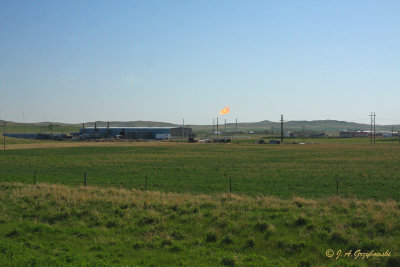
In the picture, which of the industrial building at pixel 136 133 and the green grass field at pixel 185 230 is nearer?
the green grass field at pixel 185 230

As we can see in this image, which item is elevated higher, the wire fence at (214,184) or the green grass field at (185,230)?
the green grass field at (185,230)

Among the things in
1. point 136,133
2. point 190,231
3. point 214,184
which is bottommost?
point 214,184

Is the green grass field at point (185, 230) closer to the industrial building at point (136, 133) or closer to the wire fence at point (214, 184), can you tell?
the wire fence at point (214, 184)

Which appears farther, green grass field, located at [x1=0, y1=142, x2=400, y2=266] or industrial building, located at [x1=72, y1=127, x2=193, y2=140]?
industrial building, located at [x1=72, y1=127, x2=193, y2=140]

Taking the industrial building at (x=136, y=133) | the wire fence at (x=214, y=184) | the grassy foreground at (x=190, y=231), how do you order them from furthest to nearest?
Result: the industrial building at (x=136, y=133), the wire fence at (x=214, y=184), the grassy foreground at (x=190, y=231)

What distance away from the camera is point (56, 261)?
9.59 meters

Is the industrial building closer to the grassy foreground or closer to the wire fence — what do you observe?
the wire fence

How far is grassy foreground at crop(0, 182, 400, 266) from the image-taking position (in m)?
10.0

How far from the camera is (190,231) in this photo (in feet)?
40.9

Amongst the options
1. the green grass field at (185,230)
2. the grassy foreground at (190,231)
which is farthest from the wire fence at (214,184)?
the grassy foreground at (190,231)

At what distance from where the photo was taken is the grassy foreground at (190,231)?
1002 cm

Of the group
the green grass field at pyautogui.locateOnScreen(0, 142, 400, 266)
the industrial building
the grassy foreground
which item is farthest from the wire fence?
the industrial building

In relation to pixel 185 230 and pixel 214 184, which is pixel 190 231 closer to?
pixel 185 230

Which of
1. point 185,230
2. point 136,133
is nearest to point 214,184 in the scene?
point 185,230
